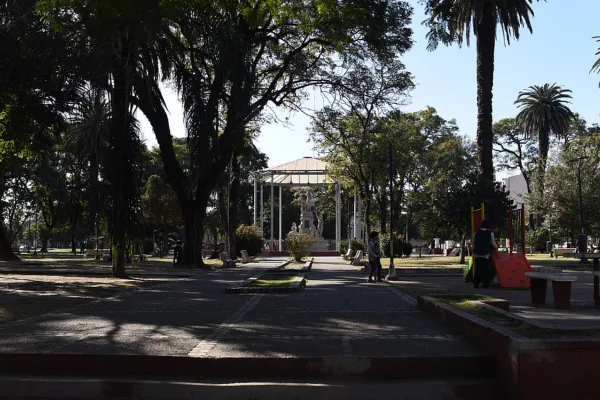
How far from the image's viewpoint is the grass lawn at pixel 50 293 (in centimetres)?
1141

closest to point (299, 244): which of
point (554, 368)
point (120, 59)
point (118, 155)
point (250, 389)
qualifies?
point (118, 155)

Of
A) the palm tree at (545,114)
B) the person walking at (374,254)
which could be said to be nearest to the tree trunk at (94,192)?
the person walking at (374,254)

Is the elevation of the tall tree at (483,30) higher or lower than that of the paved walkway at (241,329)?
higher

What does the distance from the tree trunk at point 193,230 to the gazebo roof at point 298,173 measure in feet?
81.1

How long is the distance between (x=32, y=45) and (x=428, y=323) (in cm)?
1095

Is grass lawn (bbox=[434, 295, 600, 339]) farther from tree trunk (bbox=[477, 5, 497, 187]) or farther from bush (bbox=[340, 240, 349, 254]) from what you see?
bush (bbox=[340, 240, 349, 254])

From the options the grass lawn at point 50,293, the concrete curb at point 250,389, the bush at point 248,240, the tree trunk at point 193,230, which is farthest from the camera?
the bush at point 248,240

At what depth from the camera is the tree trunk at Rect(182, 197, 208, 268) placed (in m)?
27.8

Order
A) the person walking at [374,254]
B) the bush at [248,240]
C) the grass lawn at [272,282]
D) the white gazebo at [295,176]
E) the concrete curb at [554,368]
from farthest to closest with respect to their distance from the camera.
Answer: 1. the white gazebo at [295,176]
2. the bush at [248,240]
3. the person walking at [374,254]
4. the grass lawn at [272,282]
5. the concrete curb at [554,368]

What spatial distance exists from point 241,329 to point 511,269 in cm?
981

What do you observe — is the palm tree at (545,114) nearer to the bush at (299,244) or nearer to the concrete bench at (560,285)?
the bush at (299,244)

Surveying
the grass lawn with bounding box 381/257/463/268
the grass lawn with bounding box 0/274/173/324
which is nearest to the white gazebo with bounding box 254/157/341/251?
the grass lawn with bounding box 381/257/463/268

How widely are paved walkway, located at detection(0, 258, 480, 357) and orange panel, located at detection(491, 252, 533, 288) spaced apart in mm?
3827

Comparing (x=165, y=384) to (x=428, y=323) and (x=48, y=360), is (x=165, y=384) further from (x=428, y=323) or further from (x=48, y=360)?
(x=428, y=323)
